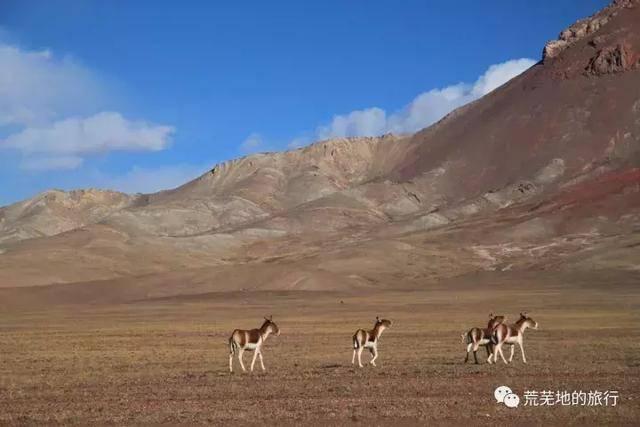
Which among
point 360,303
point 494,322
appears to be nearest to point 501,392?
point 494,322

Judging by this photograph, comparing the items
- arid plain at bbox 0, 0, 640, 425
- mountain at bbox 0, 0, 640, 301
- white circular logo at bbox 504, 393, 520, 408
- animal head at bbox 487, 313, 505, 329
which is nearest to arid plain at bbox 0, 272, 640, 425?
arid plain at bbox 0, 0, 640, 425

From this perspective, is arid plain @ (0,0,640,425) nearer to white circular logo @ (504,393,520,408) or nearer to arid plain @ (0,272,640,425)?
arid plain @ (0,272,640,425)

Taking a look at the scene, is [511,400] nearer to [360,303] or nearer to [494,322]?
[494,322]

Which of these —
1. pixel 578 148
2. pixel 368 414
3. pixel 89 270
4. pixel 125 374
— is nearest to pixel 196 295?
pixel 89 270

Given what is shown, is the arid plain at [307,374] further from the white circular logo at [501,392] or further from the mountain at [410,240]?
the mountain at [410,240]

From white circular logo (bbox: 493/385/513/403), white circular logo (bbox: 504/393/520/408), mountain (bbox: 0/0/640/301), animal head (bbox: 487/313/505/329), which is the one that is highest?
mountain (bbox: 0/0/640/301)

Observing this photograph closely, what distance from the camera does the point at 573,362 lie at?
25156mm

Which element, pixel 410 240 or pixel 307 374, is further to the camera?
pixel 410 240

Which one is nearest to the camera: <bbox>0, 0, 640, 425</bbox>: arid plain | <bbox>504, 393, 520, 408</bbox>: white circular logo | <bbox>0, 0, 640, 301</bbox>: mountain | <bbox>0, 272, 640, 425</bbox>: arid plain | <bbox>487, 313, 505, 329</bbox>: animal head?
<bbox>0, 272, 640, 425</bbox>: arid plain

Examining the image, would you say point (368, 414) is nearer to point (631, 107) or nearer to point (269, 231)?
point (269, 231)

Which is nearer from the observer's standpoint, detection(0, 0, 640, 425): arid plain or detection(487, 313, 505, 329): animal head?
detection(0, 0, 640, 425): arid plain

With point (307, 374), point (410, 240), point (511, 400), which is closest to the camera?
point (511, 400)

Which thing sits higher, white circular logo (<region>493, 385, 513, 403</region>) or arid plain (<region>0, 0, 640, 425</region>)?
arid plain (<region>0, 0, 640, 425</region>)

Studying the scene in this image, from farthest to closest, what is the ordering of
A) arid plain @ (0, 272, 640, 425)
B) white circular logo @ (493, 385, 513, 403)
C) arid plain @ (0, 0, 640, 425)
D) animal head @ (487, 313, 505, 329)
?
1. animal head @ (487, 313, 505, 329)
2. arid plain @ (0, 0, 640, 425)
3. white circular logo @ (493, 385, 513, 403)
4. arid plain @ (0, 272, 640, 425)
